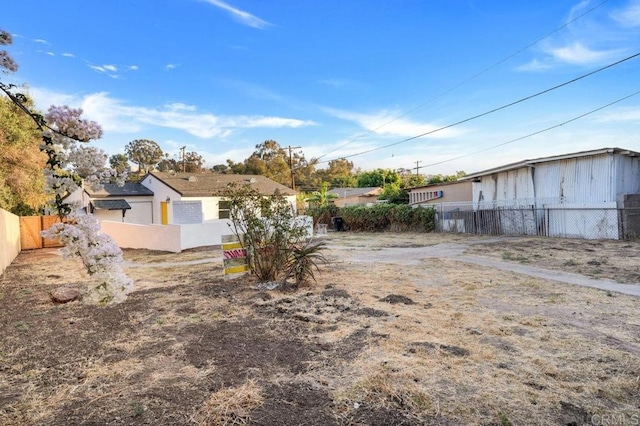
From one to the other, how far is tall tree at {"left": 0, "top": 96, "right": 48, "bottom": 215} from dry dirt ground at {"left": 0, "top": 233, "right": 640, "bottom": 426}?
845cm

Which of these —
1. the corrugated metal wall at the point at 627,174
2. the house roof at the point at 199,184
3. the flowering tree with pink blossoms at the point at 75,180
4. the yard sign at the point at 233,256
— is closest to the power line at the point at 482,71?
the corrugated metal wall at the point at 627,174

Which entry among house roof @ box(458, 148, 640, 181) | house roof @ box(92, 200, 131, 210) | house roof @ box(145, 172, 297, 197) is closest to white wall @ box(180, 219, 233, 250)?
house roof @ box(145, 172, 297, 197)

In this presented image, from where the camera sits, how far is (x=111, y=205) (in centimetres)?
2092

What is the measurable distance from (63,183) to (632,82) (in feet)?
62.0

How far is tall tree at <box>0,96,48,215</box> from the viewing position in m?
12.7

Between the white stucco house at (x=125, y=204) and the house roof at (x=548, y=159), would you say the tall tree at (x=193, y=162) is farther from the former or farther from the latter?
the house roof at (x=548, y=159)

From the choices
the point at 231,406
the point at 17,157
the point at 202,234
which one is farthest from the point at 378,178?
the point at 231,406

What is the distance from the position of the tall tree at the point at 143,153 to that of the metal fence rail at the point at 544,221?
45190 millimetres

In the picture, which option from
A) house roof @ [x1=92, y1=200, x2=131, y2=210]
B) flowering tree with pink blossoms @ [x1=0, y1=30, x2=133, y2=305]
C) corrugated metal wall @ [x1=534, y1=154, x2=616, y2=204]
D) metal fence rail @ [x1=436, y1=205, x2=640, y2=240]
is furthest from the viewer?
house roof @ [x1=92, y1=200, x2=131, y2=210]

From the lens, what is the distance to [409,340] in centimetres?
400

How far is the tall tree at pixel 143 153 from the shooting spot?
51.0m

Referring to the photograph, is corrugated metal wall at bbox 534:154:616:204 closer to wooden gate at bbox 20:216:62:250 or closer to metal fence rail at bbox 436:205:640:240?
metal fence rail at bbox 436:205:640:240

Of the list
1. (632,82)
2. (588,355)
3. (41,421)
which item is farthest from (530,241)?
(41,421)

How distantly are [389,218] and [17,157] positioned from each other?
17827 mm
